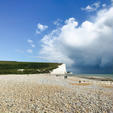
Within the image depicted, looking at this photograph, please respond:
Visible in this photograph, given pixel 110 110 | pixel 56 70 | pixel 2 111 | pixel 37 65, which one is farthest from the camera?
pixel 37 65

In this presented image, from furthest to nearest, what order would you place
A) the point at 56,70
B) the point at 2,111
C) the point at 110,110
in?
1. the point at 56,70
2. the point at 110,110
3. the point at 2,111

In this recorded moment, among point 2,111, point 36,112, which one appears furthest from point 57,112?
point 2,111

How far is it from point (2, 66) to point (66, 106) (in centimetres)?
14049

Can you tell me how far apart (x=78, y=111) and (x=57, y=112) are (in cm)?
207

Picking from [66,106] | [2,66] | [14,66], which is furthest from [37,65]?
[66,106]

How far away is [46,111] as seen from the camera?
1251 centimetres

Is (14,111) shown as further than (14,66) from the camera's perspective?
No

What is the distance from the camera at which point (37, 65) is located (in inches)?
6344

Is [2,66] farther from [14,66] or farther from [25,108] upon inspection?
[25,108]

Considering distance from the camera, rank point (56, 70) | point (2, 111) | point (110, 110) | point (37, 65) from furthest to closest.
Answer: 1. point (37, 65)
2. point (56, 70)
3. point (110, 110)
4. point (2, 111)

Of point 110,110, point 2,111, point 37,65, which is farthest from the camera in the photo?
point 37,65

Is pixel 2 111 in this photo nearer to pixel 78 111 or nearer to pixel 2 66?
pixel 78 111

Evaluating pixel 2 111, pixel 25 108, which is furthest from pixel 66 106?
pixel 2 111

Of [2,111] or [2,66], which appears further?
[2,66]
